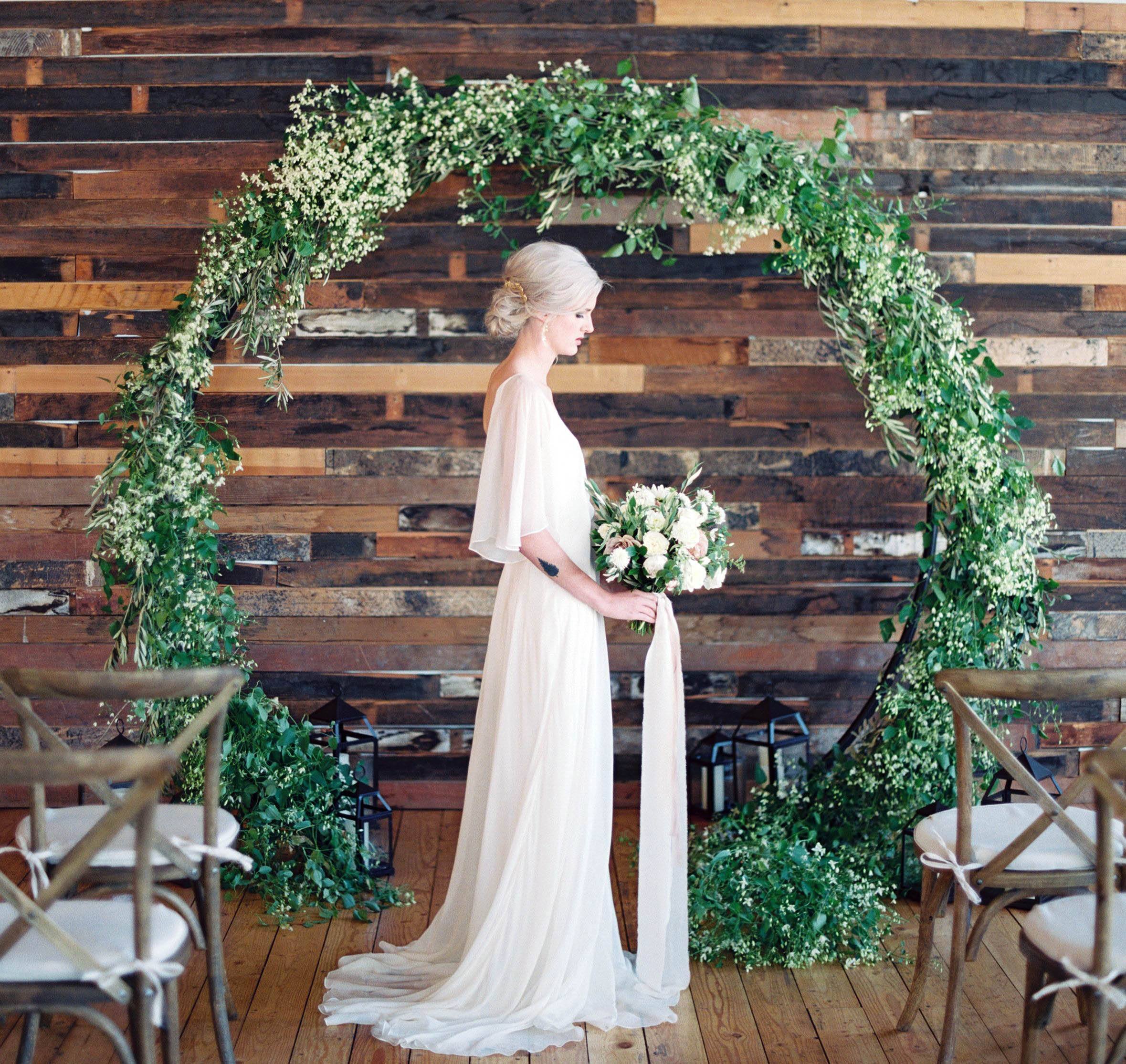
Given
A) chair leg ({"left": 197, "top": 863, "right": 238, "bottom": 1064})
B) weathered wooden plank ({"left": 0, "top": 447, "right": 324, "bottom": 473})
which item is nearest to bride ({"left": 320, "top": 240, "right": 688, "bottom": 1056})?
chair leg ({"left": 197, "top": 863, "right": 238, "bottom": 1064})

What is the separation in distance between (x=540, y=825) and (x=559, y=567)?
2.17 feet

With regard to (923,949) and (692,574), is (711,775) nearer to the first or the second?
(923,949)

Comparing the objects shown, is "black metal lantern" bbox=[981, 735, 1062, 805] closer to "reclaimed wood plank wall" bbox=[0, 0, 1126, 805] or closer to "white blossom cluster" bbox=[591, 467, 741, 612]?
"reclaimed wood plank wall" bbox=[0, 0, 1126, 805]

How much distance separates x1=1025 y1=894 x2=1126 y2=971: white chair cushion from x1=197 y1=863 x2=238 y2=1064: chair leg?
5.72ft

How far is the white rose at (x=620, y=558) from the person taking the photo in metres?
2.72

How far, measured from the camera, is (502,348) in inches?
162

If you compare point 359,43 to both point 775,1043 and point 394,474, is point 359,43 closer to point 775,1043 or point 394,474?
point 394,474

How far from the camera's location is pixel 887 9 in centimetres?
400

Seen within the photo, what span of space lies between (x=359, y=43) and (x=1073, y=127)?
2666 millimetres

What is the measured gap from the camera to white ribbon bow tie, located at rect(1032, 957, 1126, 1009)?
196 cm

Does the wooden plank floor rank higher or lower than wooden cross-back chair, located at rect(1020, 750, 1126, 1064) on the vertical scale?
lower

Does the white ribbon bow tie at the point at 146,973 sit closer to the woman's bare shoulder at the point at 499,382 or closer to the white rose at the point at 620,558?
the white rose at the point at 620,558

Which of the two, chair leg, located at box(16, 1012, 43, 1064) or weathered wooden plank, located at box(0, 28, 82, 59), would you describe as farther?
weathered wooden plank, located at box(0, 28, 82, 59)

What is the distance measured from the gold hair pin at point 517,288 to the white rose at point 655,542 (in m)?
0.68
